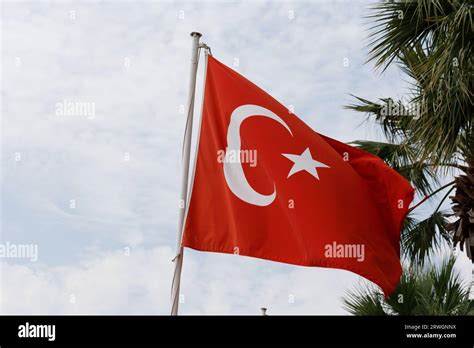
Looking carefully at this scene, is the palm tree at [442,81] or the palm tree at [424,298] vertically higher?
the palm tree at [442,81]

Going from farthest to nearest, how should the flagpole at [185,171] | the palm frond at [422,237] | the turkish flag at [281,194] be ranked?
1. the palm frond at [422,237]
2. the turkish flag at [281,194]
3. the flagpole at [185,171]

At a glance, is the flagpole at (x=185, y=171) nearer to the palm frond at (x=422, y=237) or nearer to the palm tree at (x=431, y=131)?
the palm tree at (x=431, y=131)

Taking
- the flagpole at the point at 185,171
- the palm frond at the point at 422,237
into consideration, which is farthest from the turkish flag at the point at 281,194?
the palm frond at the point at 422,237

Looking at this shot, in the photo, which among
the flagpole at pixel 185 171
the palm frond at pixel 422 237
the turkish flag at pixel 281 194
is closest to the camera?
the flagpole at pixel 185 171

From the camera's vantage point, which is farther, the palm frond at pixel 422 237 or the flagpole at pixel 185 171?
the palm frond at pixel 422 237

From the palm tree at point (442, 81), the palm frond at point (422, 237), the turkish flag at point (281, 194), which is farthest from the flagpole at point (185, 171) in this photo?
the palm frond at point (422, 237)

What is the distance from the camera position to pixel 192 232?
6508 millimetres

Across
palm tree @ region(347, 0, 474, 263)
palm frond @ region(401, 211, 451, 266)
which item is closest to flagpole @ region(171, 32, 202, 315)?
palm tree @ region(347, 0, 474, 263)

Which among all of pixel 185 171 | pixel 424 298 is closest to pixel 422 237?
pixel 424 298

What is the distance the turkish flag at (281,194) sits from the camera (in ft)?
21.9

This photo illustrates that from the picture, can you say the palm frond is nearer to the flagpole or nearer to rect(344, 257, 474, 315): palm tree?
rect(344, 257, 474, 315): palm tree
